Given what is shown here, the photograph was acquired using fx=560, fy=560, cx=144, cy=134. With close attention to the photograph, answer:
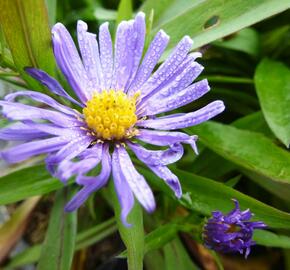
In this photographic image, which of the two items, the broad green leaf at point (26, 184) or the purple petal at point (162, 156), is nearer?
the purple petal at point (162, 156)

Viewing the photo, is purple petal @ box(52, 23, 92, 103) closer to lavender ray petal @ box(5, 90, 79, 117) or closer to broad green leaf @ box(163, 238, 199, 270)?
lavender ray petal @ box(5, 90, 79, 117)

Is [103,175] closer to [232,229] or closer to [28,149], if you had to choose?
[28,149]

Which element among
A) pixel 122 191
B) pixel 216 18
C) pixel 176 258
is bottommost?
pixel 176 258

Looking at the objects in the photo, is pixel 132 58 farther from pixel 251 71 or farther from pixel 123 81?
pixel 251 71

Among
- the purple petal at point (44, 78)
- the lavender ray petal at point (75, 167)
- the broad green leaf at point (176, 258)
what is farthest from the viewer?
the broad green leaf at point (176, 258)

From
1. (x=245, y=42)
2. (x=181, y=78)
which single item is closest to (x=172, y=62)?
(x=181, y=78)

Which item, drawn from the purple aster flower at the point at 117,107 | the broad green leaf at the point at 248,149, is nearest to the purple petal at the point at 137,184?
the purple aster flower at the point at 117,107

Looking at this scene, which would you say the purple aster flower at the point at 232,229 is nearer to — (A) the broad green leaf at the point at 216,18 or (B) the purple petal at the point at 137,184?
(B) the purple petal at the point at 137,184
